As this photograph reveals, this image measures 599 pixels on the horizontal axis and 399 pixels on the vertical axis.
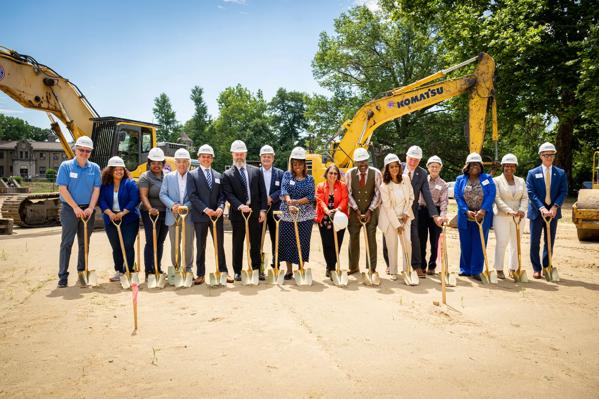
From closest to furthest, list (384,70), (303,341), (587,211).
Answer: (303,341), (587,211), (384,70)

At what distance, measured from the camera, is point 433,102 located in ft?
42.0

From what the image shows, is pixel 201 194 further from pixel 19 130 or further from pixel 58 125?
pixel 19 130

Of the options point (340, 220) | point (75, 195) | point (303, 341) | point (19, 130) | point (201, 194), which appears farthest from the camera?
point (19, 130)

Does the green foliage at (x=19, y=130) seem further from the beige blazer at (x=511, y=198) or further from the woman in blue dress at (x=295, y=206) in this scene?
the beige blazer at (x=511, y=198)

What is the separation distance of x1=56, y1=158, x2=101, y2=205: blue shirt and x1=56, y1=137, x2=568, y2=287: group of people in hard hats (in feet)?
0.05

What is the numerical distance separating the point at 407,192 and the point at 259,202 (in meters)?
2.46

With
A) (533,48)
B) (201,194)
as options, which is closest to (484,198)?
(201,194)

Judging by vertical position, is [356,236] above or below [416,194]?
below

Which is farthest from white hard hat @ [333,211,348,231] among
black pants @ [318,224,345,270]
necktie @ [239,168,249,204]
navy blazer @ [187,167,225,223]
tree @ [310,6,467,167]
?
tree @ [310,6,467,167]

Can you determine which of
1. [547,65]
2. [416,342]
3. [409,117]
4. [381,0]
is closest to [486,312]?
[416,342]

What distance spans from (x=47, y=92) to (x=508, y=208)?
12.3 meters

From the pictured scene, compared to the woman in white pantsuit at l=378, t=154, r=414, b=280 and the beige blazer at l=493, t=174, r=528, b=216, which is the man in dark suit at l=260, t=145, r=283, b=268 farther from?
the beige blazer at l=493, t=174, r=528, b=216

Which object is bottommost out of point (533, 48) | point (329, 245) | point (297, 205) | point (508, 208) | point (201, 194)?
point (329, 245)

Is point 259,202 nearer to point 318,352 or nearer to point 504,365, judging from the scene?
point 318,352
